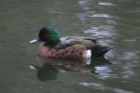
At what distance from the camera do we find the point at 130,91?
32.2 feet

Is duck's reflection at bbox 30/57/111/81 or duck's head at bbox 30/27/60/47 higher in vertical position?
duck's head at bbox 30/27/60/47

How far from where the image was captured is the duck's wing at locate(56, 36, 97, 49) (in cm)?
1220

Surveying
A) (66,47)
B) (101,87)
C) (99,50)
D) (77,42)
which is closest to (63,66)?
(66,47)

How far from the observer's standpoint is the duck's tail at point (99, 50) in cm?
1219

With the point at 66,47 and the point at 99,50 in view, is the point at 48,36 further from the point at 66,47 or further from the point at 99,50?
the point at 99,50

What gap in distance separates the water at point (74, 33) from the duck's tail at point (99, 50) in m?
0.17

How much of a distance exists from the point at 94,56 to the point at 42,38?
3.81 ft

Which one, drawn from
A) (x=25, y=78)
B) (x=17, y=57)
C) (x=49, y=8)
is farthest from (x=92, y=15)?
(x=25, y=78)

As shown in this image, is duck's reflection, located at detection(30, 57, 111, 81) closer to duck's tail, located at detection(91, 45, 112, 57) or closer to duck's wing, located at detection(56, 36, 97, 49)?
duck's tail, located at detection(91, 45, 112, 57)

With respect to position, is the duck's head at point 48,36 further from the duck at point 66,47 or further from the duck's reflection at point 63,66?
the duck's reflection at point 63,66

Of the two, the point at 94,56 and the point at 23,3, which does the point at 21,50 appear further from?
the point at 23,3

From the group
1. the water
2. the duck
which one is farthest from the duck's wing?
the water

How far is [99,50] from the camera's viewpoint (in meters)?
12.2

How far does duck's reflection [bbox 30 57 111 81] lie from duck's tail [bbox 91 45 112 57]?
89mm
